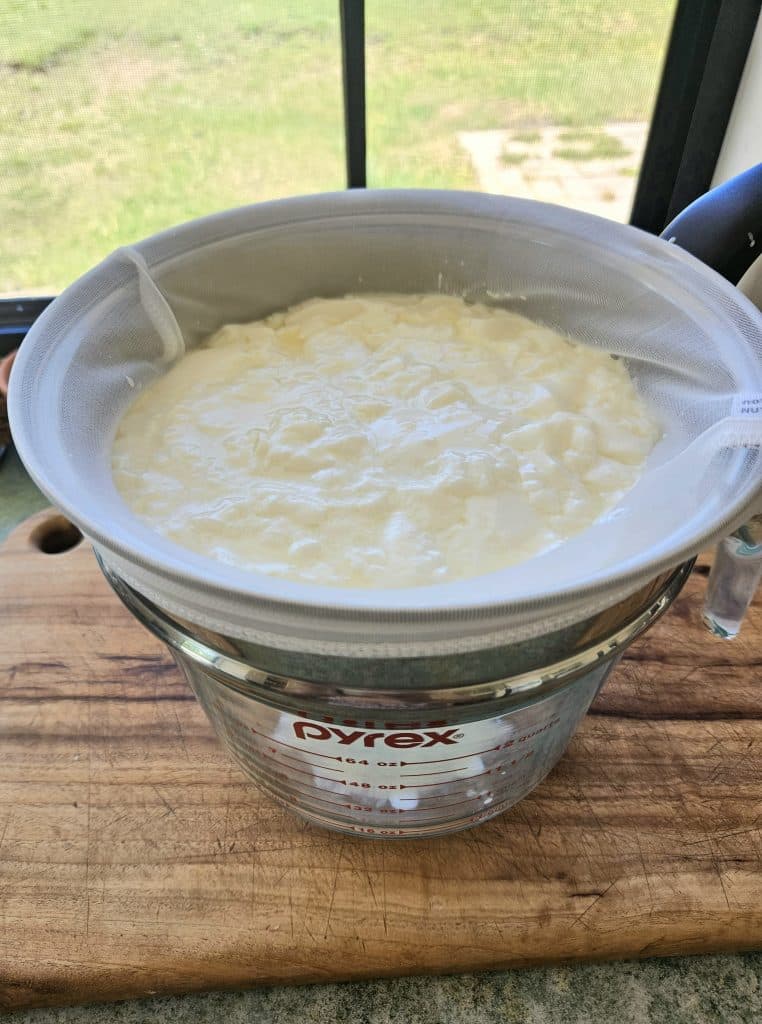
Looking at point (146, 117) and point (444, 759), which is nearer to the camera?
point (444, 759)

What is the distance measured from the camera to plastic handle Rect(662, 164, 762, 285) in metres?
0.87

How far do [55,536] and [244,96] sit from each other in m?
1.00

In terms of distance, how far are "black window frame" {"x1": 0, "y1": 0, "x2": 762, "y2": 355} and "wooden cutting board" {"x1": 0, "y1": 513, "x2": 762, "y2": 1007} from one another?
914 millimetres

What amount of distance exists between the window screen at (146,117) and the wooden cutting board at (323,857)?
1.10 meters

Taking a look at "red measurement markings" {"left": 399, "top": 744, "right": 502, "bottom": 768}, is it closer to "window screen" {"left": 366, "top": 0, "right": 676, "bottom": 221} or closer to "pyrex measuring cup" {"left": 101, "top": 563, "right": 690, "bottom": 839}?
"pyrex measuring cup" {"left": 101, "top": 563, "right": 690, "bottom": 839}

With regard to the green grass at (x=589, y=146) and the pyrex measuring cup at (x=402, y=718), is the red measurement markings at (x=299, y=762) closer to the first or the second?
the pyrex measuring cup at (x=402, y=718)

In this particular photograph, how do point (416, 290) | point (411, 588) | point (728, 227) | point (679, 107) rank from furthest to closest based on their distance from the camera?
point (679, 107) → point (416, 290) → point (728, 227) → point (411, 588)

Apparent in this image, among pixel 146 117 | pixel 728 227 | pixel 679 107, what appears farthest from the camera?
pixel 146 117

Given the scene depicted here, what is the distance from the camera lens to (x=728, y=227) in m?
0.88

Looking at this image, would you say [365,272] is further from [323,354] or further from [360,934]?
[360,934]

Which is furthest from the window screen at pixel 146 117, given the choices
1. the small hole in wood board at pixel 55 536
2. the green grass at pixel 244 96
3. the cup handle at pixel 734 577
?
the cup handle at pixel 734 577

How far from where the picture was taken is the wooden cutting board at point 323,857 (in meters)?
0.77

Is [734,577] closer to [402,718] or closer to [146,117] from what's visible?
[402,718]

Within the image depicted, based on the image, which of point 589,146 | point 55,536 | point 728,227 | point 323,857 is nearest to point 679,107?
point 589,146
